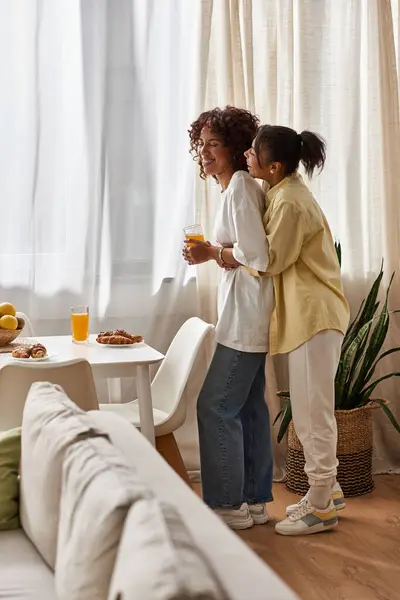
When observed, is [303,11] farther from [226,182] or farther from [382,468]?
[382,468]

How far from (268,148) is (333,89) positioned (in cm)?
119

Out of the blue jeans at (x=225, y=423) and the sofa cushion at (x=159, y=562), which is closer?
the sofa cushion at (x=159, y=562)

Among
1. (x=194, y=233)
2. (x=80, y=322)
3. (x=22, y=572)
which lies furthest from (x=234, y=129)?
(x=22, y=572)

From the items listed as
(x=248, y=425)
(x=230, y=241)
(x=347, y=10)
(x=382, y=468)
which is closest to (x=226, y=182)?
(x=230, y=241)

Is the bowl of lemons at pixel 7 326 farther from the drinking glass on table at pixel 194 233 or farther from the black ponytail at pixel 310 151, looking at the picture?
the black ponytail at pixel 310 151

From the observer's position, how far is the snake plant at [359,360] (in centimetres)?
403

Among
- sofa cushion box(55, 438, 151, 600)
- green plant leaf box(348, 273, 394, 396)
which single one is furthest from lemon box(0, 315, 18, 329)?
sofa cushion box(55, 438, 151, 600)

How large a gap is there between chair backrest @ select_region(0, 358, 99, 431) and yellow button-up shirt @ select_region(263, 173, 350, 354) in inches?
31.5

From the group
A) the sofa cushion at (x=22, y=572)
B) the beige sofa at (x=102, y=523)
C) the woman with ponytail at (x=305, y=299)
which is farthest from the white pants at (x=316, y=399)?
the sofa cushion at (x=22, y=572)

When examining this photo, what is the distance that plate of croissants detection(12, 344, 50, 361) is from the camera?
3180mm

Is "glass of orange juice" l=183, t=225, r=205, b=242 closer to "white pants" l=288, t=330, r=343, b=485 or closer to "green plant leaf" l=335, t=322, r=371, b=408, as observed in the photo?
"white pants" l=288, t=330, r=343, b=485

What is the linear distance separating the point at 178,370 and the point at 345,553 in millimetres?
939

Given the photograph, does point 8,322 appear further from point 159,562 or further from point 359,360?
point 159,562

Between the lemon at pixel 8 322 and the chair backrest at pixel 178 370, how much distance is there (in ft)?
2.15
